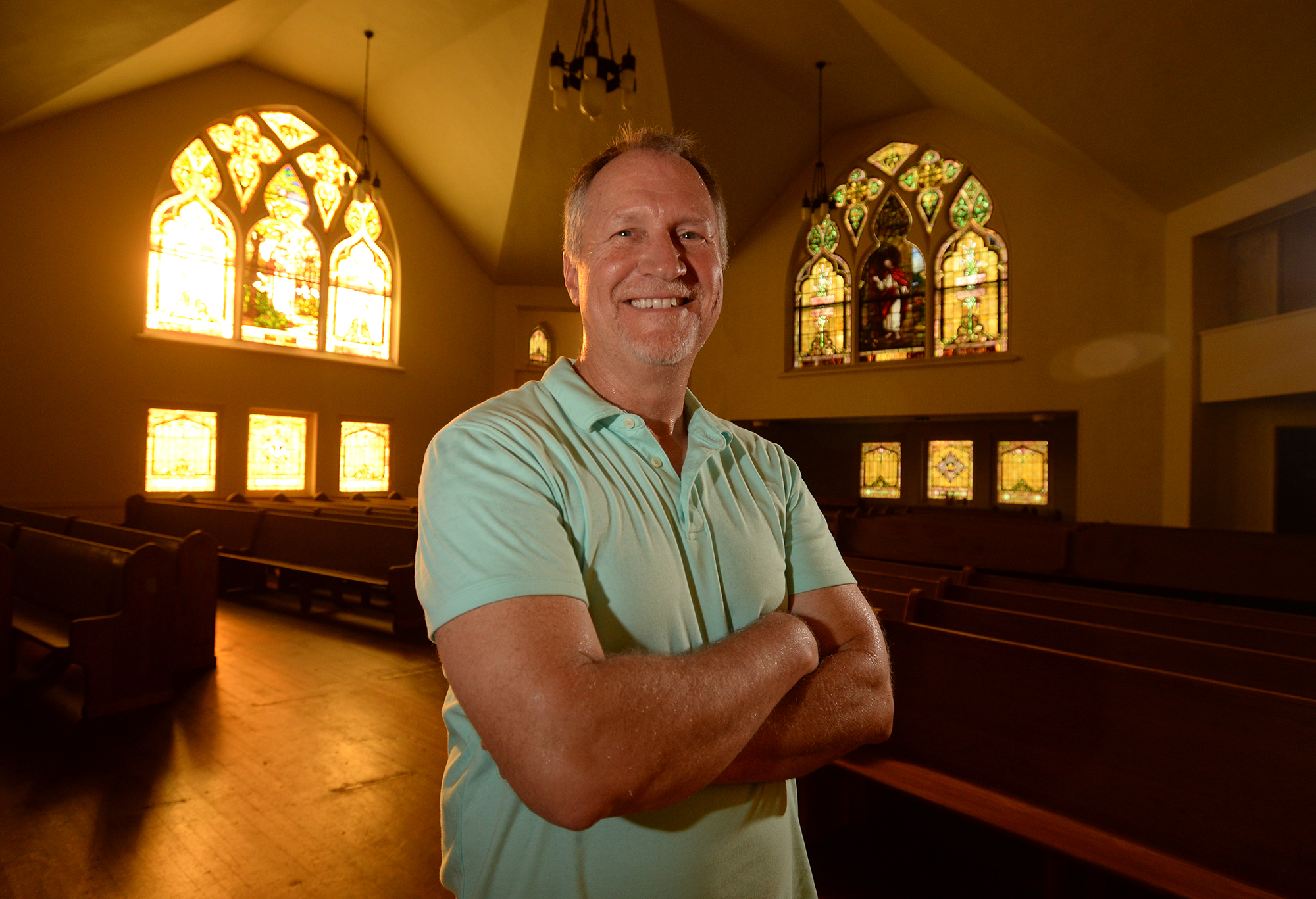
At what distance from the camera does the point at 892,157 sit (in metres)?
9.48

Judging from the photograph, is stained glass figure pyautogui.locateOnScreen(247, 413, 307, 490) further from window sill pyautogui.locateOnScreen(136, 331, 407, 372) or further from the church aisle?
the church aisle

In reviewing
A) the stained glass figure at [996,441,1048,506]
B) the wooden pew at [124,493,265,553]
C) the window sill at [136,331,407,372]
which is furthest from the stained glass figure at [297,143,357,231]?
the stained glass figure at [996,441,1048,506]

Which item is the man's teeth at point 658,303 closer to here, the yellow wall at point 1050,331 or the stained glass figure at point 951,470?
the yellow wall at point 1050,331

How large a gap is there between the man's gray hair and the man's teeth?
0.41 feet

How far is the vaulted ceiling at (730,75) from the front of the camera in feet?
16.5

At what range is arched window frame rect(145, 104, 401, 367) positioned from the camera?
8.61 metres

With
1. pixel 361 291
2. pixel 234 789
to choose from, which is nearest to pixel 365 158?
pixel 361 291

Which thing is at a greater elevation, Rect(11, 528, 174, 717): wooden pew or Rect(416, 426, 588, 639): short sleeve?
Rect(416, 426, 588, 639): short sleeve

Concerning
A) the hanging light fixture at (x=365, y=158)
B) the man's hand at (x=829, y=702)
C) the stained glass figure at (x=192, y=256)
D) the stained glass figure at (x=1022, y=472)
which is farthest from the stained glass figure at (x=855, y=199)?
the man's hand at (x=829, y=702)

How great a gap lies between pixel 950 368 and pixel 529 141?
564 cm

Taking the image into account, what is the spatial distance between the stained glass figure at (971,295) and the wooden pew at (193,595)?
7.89 metres

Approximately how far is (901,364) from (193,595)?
7.72 m

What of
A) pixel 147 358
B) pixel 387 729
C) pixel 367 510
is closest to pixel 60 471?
pixel 147 358

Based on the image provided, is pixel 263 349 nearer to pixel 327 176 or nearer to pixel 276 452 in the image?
pixel 276 452
